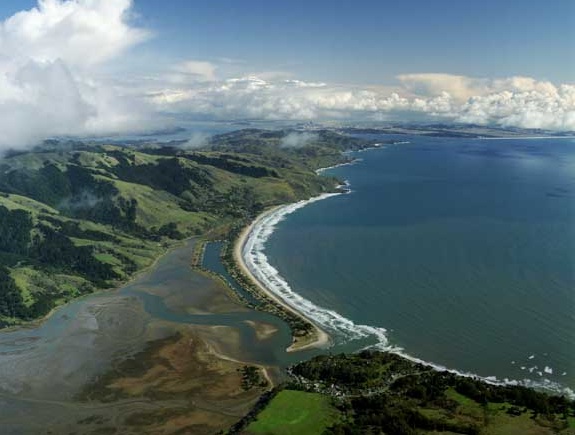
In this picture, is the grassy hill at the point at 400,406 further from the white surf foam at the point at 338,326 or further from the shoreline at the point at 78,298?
the shoreline at the point at 78,298

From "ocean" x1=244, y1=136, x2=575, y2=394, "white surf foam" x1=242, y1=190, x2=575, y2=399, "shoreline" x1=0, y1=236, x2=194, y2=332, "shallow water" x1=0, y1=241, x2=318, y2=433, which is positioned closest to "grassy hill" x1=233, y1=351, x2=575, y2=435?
"white surf foam" x1=242, y1=190, x2=575, y2=399

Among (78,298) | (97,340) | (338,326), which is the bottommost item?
(78,298)

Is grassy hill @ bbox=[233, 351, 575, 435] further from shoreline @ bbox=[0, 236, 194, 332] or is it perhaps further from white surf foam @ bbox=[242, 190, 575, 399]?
shoreline @ bbox=[0, 236, 194, 332]

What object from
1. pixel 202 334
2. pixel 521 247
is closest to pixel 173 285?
pixel 202 334

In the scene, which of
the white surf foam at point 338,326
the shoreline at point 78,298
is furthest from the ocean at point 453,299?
the shoreline at point 78,298

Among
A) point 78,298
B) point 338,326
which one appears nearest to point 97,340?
point 78,298

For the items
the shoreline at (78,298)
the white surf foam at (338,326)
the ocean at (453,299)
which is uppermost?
the ocean at (453,299)

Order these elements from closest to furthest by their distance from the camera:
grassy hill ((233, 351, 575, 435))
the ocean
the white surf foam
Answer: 1. grassy hill ((233, 351, 575, 435))
2. the white surf foam
3. the ocean

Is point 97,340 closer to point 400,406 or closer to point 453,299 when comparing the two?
point 400,406

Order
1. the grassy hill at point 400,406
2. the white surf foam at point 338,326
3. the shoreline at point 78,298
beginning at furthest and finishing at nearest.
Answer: the shoreline at point 78,298 < the white surf foam at point 338,326 < the grassy hill at point 400,406

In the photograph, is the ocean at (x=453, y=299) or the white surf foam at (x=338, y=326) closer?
the white surf foam at (x=338, y=326)

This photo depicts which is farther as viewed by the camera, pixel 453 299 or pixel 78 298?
pixel 78 298
